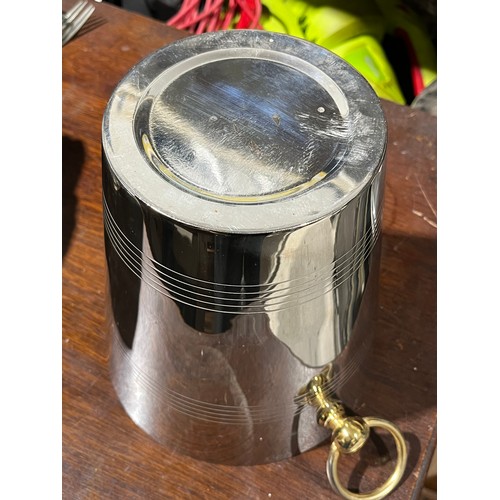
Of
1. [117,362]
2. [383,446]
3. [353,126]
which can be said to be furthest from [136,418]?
[353,126]

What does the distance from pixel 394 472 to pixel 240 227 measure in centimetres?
27

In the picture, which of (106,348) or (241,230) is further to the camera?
(106,348)

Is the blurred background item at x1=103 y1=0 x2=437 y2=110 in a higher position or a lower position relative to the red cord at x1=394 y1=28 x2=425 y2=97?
higher

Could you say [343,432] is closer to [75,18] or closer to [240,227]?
[240,227]

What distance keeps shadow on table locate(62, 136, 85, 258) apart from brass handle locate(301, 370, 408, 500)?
31 cm

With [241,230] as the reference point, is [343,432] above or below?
below

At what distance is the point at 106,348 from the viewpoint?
2.56 ft

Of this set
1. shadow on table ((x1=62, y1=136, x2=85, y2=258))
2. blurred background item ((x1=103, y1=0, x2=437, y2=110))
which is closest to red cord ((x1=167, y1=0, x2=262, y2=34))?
blurred background item ((x1=103, y1=0, x2=437, y2=110))

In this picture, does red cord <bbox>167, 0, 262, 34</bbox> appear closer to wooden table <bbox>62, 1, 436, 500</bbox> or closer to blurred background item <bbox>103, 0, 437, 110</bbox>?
blurred background item <bbox>103, 0, 437, 110</bbox>

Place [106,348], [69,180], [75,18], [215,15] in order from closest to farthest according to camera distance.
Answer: [106,348]
[69,180]
[75,18]
[215,15]

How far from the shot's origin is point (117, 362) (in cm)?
74

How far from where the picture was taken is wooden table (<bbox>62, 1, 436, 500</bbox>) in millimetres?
722

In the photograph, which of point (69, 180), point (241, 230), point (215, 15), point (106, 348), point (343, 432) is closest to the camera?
point (241, 230)

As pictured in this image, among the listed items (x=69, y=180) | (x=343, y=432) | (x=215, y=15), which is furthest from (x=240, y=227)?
(x=215, y=15)
